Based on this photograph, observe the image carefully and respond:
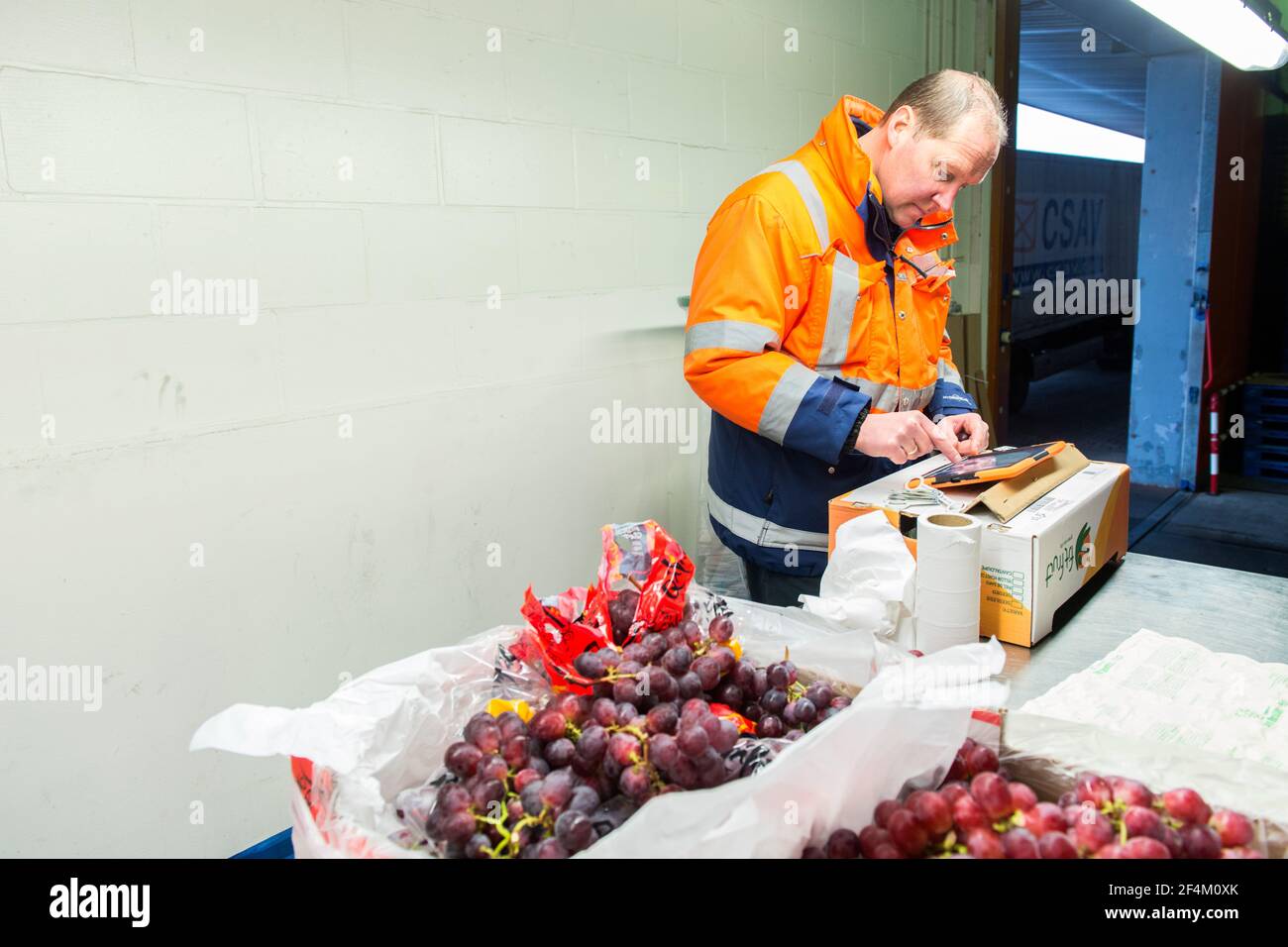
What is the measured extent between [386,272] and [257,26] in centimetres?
57

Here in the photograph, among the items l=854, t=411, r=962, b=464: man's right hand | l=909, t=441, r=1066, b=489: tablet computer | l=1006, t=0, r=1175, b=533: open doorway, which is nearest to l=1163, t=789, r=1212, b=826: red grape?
l=909, t=441, r=1066, b=489: tablet computer

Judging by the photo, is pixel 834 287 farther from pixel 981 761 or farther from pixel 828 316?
pixel 981 761

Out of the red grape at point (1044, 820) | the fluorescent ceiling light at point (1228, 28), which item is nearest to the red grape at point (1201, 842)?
the red grape at point (1044, 820)

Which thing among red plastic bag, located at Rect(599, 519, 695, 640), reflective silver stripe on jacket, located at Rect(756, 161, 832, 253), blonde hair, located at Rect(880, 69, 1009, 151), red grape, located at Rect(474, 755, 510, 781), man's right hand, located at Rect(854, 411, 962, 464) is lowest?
red grape, located at Rect(474, 755, 510, 781)

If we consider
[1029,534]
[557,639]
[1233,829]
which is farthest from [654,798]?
[1029,534]

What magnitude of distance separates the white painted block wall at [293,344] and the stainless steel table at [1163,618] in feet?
4.88

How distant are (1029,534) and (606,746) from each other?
833 mm

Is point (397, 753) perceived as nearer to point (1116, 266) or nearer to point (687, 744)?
point (687, 744)

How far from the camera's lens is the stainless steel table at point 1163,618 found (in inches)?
58.4

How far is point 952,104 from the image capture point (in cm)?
191

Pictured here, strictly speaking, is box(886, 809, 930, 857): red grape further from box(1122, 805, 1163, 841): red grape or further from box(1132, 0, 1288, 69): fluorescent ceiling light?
box(1132, 0, 1288, 69): fluorescent ceiling light

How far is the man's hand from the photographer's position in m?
1.89

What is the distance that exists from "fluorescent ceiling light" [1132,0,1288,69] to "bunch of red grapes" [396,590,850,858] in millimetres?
1898
